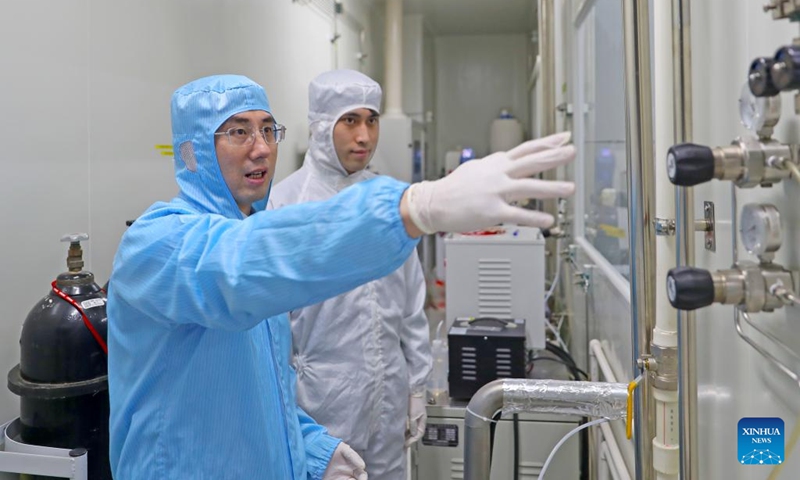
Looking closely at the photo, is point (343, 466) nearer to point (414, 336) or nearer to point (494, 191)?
point (414, 336)

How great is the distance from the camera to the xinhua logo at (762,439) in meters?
0.66

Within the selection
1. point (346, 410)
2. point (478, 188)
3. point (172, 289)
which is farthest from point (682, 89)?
point (346, 410)

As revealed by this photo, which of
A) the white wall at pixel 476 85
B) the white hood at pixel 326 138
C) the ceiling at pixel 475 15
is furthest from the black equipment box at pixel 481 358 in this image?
the white wall at pixel 476 85

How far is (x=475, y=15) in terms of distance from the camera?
17.7 ft

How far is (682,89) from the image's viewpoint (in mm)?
808

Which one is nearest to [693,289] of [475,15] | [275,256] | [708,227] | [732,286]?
[732,286]

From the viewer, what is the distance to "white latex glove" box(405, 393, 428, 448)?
5.94ft

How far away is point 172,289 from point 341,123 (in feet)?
3.80

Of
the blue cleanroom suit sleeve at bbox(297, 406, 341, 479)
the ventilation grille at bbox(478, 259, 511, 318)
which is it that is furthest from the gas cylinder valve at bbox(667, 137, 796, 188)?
the ventilation grille at bbox(478, 259, 511, 318)

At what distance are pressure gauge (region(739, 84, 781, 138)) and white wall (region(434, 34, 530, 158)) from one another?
5742 millimetres

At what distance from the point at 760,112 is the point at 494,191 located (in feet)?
0.84

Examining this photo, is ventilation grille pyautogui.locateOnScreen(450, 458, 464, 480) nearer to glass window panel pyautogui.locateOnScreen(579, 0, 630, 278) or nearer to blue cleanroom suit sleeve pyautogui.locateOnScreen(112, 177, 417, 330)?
glass window panel pyautogui.locateOnScreen(579, 0, 630, 278)

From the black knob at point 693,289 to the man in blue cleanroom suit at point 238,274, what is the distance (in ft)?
0.45

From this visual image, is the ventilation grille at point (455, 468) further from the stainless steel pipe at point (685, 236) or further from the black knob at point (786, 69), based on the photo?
the black knob at point (786, 69)
